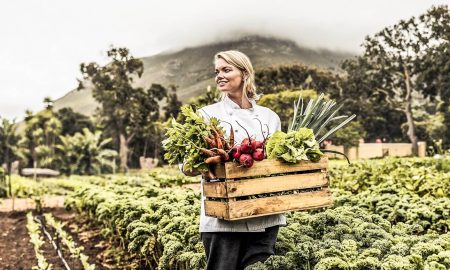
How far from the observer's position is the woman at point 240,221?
2.81 meters

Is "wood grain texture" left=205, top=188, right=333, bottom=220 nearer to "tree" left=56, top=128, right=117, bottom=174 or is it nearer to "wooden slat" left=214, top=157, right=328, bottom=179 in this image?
"wooden slat" left=214, top=157, right=328, bottom=179

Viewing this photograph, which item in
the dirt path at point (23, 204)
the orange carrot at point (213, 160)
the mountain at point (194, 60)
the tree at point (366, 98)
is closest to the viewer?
the orange carrot at point (213, 160)

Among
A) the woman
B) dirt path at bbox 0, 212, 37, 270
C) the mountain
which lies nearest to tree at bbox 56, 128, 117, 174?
dirt path at bbox 0, 212, 37, 270

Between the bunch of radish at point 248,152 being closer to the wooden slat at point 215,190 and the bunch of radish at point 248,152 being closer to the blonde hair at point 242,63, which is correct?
the wooden slat at point 215,190

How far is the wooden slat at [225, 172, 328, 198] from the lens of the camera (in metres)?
2.57

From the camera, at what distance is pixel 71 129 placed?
4453cm

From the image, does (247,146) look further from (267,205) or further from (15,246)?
(15,246)

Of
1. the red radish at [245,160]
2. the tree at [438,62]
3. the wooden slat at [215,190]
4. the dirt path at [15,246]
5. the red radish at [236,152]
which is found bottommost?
the dirt path at [15,246]

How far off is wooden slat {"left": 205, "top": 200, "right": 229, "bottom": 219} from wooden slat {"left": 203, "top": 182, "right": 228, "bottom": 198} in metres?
0.04

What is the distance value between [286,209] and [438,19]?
117ft

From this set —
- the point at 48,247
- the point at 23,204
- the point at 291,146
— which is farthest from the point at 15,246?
the point at 23,204

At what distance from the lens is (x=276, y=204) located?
2705mm

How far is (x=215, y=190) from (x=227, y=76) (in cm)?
63

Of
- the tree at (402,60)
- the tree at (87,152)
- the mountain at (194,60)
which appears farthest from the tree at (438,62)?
the mountain at (194,60)
